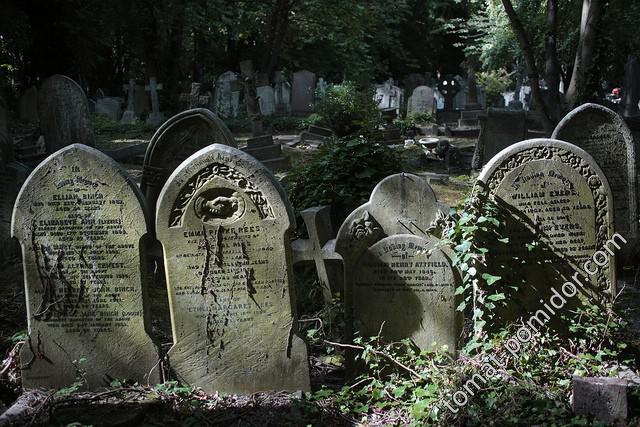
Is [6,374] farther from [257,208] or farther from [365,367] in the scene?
[365,367]

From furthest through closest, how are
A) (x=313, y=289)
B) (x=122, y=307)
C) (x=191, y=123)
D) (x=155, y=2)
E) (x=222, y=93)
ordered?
(x=222, y=93) < (x=155, y=2) < (x=191, y=123) < (x=313, y=289) < (x=122, y=307)

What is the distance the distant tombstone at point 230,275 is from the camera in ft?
15.6

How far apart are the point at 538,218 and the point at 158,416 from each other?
3.07 meters

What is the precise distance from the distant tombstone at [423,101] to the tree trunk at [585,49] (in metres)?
11.2

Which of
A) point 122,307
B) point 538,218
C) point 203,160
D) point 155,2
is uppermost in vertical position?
point 155,2

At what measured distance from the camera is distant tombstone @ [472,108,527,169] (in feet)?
44.8

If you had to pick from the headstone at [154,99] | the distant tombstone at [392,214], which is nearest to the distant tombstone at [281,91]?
the headstone at [154,99]

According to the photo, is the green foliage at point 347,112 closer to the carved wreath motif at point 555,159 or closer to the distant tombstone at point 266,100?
the carved wreath motif at point 555,159

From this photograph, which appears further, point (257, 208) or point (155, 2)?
point (155, 2)

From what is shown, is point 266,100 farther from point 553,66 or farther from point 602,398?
point 602,398

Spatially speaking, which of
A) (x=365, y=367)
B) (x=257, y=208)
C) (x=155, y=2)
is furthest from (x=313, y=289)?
(x=155, y=2)

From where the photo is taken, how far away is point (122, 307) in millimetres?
4992

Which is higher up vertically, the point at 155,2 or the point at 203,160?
the point at 155,2

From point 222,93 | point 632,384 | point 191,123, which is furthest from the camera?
point 222,93
